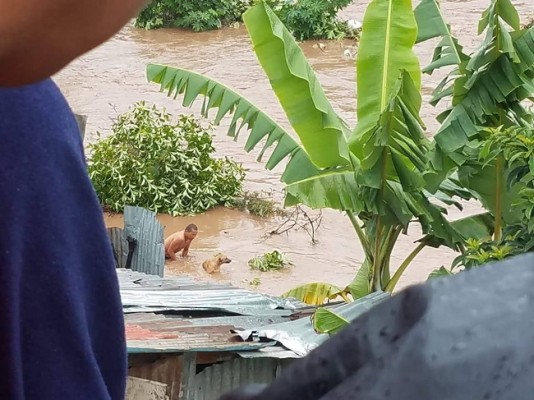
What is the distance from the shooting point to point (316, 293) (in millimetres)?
5184

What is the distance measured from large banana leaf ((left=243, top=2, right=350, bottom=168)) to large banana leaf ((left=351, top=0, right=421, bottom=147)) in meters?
0.18

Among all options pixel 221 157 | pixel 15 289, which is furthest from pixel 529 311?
pixel 221 157

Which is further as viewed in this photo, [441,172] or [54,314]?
[441,172]

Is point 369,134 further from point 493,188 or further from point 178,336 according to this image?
point 178,336

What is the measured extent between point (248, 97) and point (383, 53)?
311 inches

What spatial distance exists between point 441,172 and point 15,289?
11.5 feet

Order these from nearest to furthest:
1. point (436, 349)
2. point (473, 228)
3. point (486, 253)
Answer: point (436, 349)
point (486, 253)
point (473, 228)

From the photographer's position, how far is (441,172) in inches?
162

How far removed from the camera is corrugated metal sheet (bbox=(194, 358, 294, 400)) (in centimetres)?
363

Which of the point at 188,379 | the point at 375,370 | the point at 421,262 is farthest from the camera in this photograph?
the point at 421,262

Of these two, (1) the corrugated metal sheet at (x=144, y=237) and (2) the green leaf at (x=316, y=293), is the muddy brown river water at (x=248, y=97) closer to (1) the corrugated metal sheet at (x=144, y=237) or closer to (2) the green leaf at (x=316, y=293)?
(1) the corrugated metal sheet at (x=144, y=237)

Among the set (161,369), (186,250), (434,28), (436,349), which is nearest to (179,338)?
(161,369)

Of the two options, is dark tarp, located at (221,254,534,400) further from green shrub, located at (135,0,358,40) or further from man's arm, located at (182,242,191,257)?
green shrub, located at (135,0,358,40)

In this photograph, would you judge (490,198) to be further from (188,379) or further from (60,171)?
(60,171)
